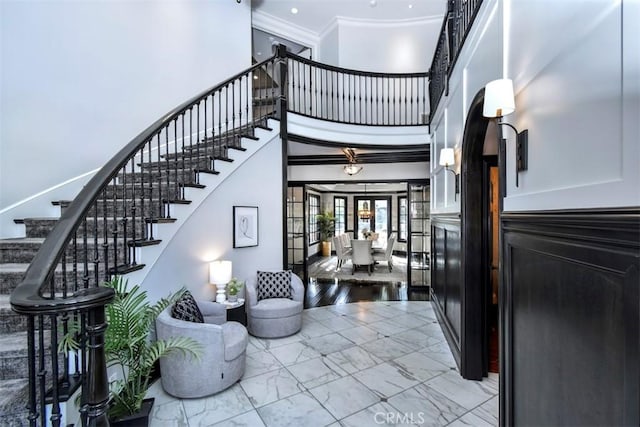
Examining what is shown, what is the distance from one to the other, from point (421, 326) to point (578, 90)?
388cm

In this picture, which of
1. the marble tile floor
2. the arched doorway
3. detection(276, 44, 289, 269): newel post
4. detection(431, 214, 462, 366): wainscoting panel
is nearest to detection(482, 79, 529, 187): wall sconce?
the arched doorway

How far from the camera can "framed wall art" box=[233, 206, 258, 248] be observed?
4.17m

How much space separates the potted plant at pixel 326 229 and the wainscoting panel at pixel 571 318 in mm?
8953

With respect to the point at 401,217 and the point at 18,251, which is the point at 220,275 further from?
the point at 401,217

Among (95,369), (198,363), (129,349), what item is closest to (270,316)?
(198,363)

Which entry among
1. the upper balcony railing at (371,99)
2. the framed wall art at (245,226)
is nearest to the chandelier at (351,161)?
the upper balcony railing at (371,99)

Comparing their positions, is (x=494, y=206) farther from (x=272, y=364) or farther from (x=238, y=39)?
(x=238, y=39)

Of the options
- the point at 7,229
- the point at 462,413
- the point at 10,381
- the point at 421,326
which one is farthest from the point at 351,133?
the point at 10,381

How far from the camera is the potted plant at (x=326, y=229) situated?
10.8m

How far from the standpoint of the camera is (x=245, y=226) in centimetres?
432

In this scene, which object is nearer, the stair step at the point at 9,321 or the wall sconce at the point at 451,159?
the stair step at the point at 9,321

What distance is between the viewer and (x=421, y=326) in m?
4.41

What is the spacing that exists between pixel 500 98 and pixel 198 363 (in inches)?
118

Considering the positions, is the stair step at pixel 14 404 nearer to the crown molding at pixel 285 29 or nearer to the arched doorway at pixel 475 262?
the arched doorway at pixel 475 262
